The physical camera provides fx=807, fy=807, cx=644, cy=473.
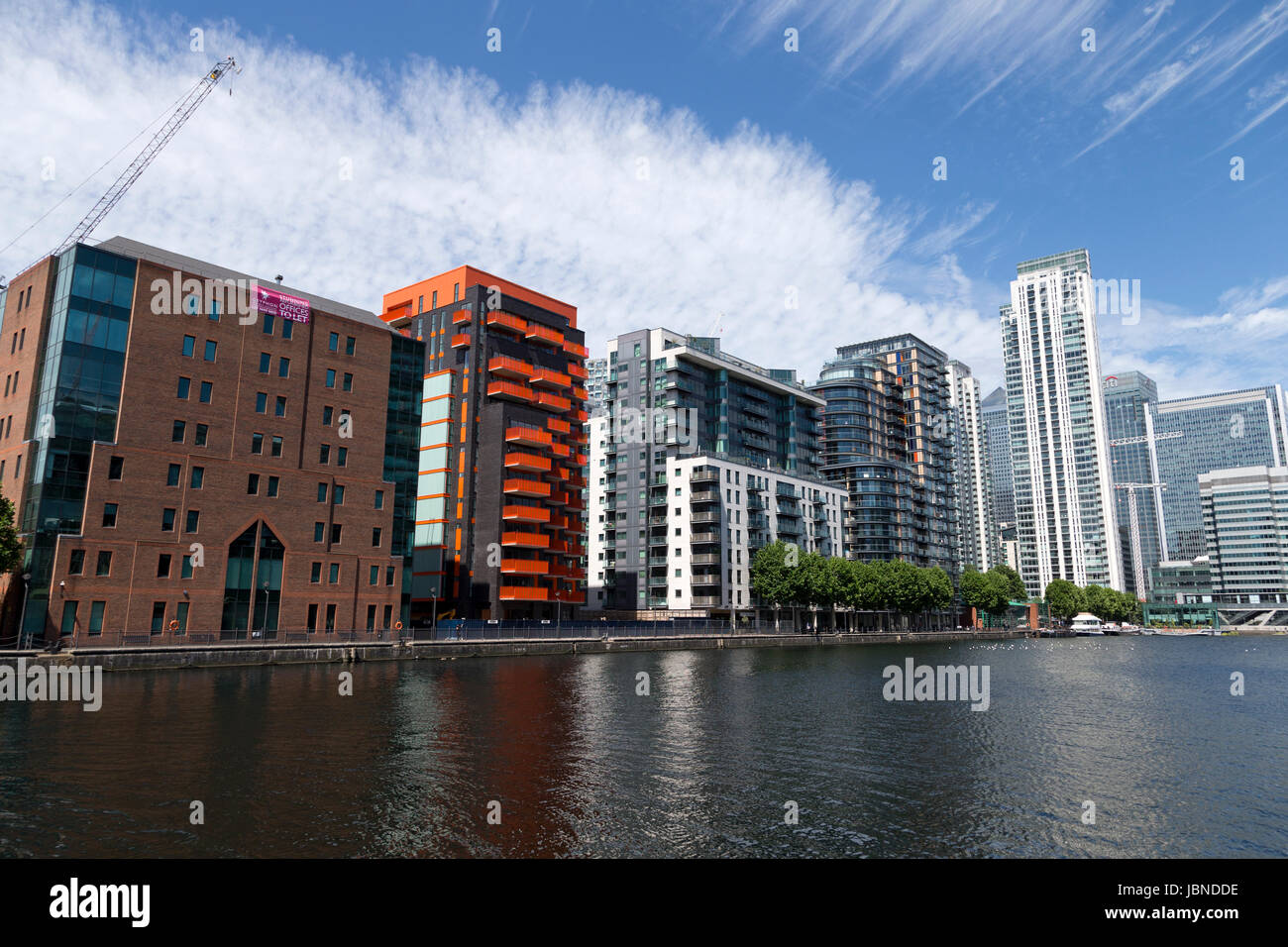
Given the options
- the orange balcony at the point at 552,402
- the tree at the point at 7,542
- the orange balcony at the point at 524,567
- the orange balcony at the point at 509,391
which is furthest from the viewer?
the orange balcony at the point at 552,402

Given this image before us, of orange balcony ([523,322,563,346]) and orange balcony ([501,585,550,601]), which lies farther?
orange balcony ([523,322,563,346])

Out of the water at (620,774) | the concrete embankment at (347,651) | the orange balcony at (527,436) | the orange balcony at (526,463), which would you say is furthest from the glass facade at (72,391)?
the orange balcony at (527,436)

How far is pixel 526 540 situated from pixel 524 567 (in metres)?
4.13

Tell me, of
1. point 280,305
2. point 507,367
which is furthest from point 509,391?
point 280,305

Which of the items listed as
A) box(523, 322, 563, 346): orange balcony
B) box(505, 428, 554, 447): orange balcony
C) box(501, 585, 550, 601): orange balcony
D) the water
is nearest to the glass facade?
the water

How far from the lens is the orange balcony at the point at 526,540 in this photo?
117m

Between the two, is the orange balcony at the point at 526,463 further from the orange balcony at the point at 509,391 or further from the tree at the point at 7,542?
the tree at the point at 7,542

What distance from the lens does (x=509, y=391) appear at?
12344 centimetres

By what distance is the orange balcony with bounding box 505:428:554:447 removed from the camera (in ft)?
393

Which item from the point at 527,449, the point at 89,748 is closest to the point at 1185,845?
the point at 89,748

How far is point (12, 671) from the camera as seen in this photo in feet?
178

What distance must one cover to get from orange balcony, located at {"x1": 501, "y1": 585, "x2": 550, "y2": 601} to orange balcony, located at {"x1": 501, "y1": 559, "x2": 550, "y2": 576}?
2.14m

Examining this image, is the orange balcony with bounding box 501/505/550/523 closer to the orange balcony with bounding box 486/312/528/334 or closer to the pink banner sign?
the orange balcony with bounding box 486/312/528/334

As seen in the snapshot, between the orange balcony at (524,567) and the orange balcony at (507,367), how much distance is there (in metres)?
29.1
